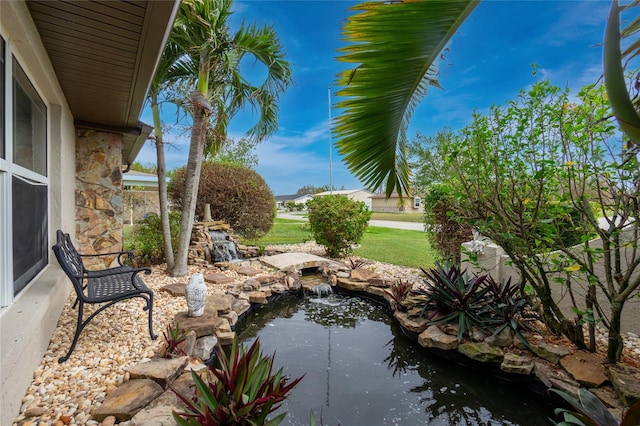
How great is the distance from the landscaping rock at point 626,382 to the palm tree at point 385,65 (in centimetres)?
248

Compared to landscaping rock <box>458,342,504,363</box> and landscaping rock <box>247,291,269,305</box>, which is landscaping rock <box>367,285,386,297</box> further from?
landscaping rock <box>458,342,504,363</box>

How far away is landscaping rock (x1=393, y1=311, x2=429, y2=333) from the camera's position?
3.61 metres

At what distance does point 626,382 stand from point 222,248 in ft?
22.4

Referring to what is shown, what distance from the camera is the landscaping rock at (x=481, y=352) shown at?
118 inches

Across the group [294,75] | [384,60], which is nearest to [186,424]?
[384,60]

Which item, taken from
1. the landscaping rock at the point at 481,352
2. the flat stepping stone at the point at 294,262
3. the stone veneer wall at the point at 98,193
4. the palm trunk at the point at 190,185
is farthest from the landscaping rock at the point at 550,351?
the stone veneer wall at the point at 98,193

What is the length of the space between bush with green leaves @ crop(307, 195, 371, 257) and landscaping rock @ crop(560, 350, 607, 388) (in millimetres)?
4967

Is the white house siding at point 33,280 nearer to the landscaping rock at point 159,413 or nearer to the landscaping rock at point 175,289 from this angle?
the landscaping rock at point 159,413

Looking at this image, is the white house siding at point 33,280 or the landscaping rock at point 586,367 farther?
the landscaping rock at point 586,367

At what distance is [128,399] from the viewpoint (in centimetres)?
204

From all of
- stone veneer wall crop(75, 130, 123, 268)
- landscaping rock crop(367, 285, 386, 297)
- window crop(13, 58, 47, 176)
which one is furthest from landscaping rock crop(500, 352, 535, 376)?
stone veneer wall crop(75, 130, 123, 268)

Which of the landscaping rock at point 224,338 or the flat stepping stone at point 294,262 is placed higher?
the flat stepping stone at point 294,262

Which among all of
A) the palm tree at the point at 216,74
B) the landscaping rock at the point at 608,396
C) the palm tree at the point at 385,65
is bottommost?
the landscaping rock at the point at 608,396

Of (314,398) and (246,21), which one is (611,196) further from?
(246,21)
